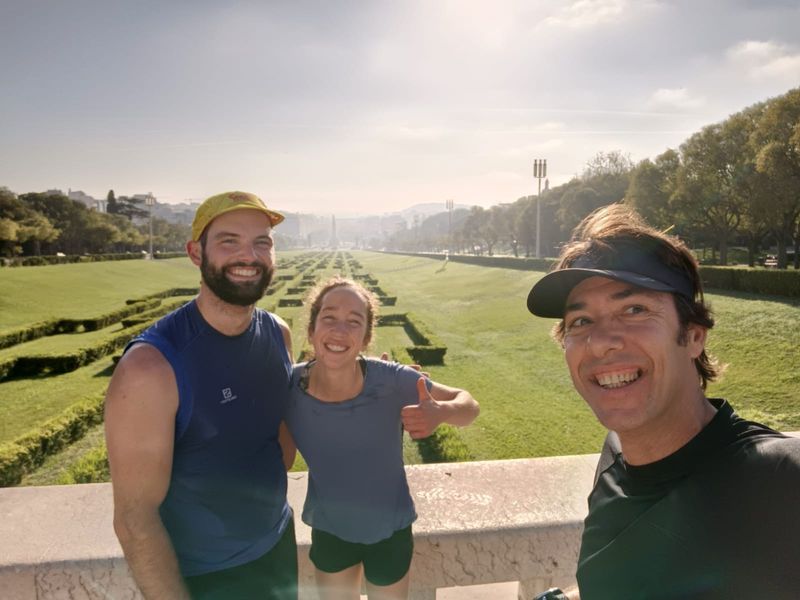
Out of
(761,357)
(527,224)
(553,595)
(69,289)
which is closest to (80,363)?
(553,595)

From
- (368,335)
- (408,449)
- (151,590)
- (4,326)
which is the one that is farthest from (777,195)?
(4,326)

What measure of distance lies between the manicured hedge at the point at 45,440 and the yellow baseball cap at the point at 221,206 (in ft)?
21.6

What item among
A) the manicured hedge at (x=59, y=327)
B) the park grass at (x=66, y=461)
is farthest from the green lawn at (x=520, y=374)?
the park grass at (x=66, y=461)

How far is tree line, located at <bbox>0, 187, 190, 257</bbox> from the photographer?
4369 centimetres

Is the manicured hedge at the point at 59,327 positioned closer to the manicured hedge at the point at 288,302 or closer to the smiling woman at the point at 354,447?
the manicured hedge at the point at 288,302

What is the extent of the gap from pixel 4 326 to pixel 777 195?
34243 millimetres

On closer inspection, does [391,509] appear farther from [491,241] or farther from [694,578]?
[491,241]

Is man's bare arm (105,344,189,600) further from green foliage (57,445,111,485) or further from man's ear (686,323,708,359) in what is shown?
green foliage (57,445,111,485)

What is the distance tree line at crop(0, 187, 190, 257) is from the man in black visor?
48.1 m

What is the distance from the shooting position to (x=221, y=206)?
7.85 ft

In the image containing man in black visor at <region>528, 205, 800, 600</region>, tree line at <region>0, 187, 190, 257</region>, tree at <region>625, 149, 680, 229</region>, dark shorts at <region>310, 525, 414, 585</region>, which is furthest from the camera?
tree line at <region>0, 187, 190, 257</region>

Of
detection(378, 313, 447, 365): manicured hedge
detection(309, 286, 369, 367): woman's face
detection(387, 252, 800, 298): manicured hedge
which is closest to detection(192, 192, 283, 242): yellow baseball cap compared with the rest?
detection(309, 286, 369, 367): woman's face

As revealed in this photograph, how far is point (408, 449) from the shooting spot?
769cm

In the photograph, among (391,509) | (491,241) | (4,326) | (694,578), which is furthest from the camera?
(491,241)
